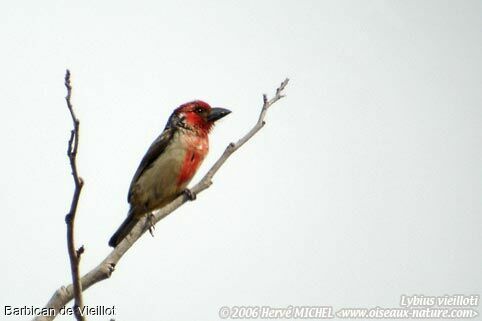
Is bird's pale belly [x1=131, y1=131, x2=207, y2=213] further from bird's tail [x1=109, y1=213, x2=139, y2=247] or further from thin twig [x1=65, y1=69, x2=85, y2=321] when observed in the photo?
thin twig [x1=65, y1=69, x2=85, y2=321]

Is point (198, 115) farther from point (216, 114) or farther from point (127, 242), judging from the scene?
point (127, 242)

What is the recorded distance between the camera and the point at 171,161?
23.3 feet

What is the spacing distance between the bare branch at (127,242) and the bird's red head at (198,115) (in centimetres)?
200

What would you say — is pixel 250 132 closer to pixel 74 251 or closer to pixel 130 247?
pixel 130 247

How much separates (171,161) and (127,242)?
2.88 m

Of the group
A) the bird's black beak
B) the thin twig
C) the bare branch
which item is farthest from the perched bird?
the thin twig

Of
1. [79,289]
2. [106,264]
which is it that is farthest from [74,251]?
[106,264]

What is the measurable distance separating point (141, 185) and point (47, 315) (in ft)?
12.0

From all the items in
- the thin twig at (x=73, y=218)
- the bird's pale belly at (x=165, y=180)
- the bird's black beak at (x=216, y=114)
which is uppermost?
the bird's black beak at (x=216, y=114)

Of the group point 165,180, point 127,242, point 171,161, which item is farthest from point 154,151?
point 127,242

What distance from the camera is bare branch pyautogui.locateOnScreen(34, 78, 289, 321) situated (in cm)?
358

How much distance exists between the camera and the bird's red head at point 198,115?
7551 millimetres

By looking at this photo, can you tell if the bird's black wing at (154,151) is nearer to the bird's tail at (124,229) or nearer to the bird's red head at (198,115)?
the bird's red head at (198,115)

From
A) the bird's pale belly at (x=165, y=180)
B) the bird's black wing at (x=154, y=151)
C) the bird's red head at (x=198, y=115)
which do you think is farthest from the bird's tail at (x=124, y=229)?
the bird's red head at (x=198, y=115)
